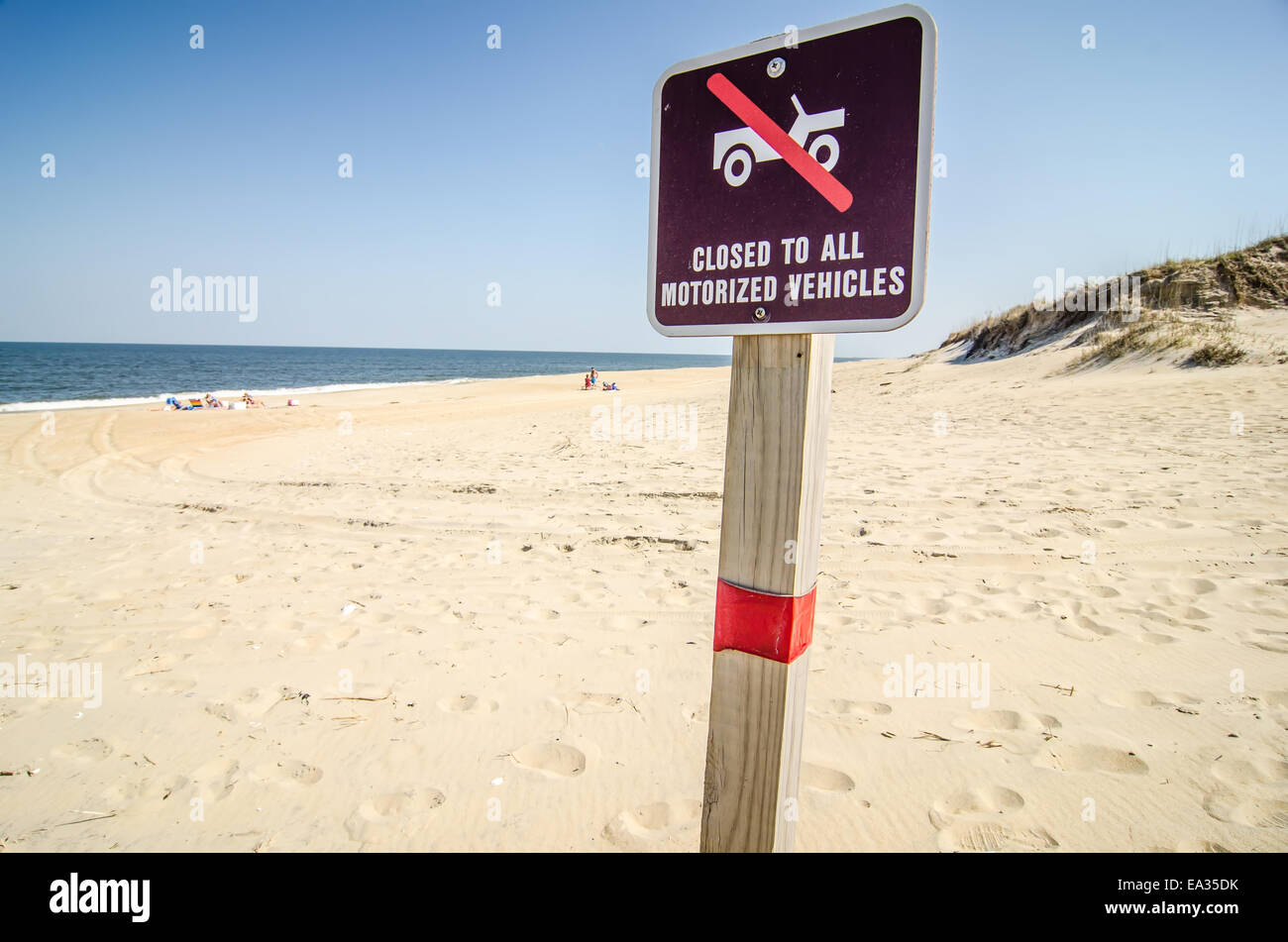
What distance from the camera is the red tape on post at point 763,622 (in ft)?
4.52

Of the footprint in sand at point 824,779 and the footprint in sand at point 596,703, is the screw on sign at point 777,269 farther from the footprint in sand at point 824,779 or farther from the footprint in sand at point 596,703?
the footprint in sand at point 596,703

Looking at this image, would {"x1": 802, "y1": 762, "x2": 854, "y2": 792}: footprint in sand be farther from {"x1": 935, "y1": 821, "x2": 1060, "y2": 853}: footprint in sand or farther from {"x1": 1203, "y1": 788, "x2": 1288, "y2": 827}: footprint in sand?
{"x1": 1203, "y1": 788, "x2": 1288, "y2": 827}: footprint in sand

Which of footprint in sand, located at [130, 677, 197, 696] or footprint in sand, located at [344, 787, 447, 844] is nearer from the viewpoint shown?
footprint in sand, located at [344, 787, 447, 844]

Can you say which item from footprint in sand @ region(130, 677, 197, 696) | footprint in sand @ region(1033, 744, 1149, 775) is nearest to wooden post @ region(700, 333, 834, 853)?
footprint in sand @ region(1033, 744, 1149, 775)

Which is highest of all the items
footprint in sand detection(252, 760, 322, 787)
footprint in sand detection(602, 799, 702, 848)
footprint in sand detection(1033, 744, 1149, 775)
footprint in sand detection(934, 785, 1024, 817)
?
footprint in sand detection(1033, 744, 1149, 775)

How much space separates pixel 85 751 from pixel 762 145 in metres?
3.75

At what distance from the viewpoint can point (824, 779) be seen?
2.55 meters

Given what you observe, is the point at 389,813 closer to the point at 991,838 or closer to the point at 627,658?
the point at 627,658

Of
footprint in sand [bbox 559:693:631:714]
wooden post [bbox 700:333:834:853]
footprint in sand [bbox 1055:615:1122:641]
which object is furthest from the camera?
footprint in sand [bbox 1055:615:1122:641]

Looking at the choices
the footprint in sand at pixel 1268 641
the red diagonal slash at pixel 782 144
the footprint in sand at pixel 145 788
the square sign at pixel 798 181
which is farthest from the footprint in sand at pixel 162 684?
the footprint in sand at pixel 1268 641

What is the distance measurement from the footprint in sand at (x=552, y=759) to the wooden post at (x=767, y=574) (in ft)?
4.40

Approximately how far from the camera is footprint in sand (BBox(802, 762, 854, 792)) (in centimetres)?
250

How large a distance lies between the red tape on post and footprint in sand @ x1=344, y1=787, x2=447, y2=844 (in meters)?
1.71
